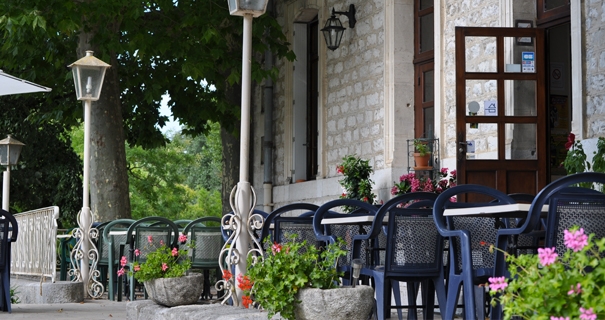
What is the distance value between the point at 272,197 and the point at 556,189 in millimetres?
11594

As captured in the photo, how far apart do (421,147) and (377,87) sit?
1610 mm

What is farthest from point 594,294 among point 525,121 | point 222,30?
point 222,30

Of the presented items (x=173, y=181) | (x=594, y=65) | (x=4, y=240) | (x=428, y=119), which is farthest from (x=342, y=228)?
(x=173, y=181)

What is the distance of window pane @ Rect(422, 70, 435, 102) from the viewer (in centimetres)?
1105

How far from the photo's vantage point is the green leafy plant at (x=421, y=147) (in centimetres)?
1029

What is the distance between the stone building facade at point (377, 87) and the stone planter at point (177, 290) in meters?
3.29

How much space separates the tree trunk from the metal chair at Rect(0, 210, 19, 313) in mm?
5494

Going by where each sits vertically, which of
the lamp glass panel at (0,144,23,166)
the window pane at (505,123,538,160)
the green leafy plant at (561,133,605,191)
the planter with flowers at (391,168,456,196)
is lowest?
the planter with flowers at (391,168,456,196)

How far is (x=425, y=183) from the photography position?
32.8 ft

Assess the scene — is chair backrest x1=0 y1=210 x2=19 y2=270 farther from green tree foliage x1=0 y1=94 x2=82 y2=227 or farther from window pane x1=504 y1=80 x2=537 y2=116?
green tree foliage x1=0 y1=94 x2=82 y2=227

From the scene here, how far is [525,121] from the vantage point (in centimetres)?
859

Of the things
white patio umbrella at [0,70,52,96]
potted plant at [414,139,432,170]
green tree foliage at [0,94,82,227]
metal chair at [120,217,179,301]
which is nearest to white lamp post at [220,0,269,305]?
white patio umbrella at [0,70,52,96]

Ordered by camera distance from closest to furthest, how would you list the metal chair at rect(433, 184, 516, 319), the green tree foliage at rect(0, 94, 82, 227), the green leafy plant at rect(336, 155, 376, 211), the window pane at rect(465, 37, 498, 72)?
the metal chair at rect(433, 184, 516, 319), the window pane at rect(465, 37, 498, 72), the green leafy plant at rect(336, 155, 376, 211), the green tree foliage at rect(0, 94, 82, 227)

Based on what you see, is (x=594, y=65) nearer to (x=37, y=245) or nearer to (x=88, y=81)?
(x=88, y=81)
